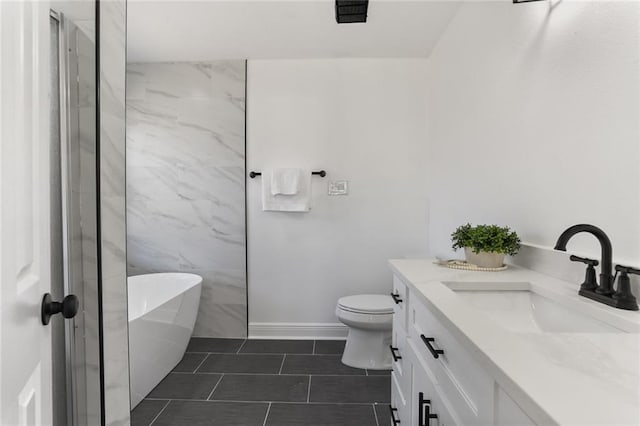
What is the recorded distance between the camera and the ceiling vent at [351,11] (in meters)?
2.09

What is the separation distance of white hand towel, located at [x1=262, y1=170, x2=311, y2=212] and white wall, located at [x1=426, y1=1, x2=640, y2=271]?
1.12 meters

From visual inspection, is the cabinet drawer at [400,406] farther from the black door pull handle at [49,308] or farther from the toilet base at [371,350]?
the black door pull handle at [49,308]

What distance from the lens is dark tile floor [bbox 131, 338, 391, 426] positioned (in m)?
1.91

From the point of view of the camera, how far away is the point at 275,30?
98.8 inches

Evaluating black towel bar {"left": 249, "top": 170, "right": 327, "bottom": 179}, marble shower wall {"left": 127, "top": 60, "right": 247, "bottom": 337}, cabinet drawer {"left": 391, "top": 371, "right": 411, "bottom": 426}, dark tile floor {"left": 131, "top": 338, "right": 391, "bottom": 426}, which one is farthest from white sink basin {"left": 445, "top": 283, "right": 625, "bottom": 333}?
marble shower wall {"left": 127, "top": 60, "right": 247, "bottom": 337}

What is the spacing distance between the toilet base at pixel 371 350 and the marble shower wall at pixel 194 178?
3.35 feet

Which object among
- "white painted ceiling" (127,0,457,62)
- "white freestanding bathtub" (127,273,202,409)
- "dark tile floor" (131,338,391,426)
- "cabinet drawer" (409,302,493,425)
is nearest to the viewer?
"cabinet drawer" (409,302,493,425)

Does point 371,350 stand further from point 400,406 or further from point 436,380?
point 436,380

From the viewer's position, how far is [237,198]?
3.03m

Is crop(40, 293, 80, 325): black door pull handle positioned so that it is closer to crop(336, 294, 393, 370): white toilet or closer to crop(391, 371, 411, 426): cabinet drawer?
crop(391, 371, 411, 426): cabinet drawer

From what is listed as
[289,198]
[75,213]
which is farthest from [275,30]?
[75,213]

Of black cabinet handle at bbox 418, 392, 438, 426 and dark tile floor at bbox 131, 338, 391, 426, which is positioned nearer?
black cabinet handle at bbox 418, 392, 438, 426

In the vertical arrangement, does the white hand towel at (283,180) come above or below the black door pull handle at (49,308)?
above

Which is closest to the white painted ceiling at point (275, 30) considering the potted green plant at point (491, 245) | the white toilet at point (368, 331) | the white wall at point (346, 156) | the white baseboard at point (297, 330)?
the white wall at point (346, 156)
